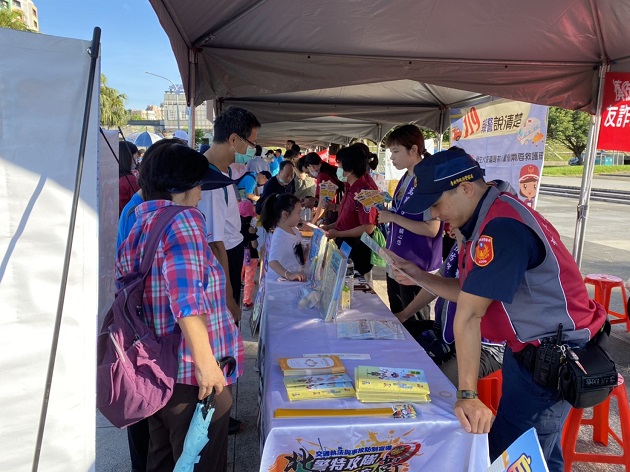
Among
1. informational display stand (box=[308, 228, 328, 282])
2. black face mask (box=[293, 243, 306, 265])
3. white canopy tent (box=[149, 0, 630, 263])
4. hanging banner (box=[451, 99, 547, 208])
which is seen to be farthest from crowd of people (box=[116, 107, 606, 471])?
hanging banner (box=[451, 99, 547, 208])

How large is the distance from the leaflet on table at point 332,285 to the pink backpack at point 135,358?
898mm

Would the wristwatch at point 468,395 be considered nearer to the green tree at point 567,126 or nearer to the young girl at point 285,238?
the young girl at point 285,238

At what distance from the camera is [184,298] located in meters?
1.24

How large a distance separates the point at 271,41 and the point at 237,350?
2.55 metres

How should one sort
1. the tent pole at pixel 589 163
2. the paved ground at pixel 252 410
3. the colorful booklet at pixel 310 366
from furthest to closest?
the tent pole at pixel 589 163 → the paved ground at pixel 252 410 → the colorful booklet at pixel 310 366

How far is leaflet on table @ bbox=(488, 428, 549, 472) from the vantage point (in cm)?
78

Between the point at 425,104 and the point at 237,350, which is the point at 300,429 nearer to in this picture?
the point at 237,350

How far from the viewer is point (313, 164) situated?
260 inches

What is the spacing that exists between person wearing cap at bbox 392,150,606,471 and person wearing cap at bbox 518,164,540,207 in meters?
3.20

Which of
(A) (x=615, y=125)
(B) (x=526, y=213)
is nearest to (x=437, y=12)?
(A) (x=615, y=125)

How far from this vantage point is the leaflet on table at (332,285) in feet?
6.76

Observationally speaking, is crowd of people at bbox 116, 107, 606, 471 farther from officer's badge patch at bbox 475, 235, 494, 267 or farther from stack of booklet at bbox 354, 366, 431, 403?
stack of booklet at bbox 354, 366, 431, 403

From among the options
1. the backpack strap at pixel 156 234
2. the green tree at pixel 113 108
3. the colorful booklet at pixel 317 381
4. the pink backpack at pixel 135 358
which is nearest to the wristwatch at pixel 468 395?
the colorful booklet at pixel 317 381

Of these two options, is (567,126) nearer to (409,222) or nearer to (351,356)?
(409,222)
